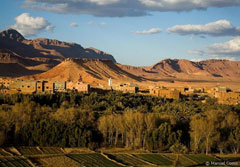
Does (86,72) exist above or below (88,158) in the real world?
above

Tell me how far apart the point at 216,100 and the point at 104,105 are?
21.0 meters

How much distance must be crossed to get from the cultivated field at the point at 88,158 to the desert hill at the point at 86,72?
215 ft

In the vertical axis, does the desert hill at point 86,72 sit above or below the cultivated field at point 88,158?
above

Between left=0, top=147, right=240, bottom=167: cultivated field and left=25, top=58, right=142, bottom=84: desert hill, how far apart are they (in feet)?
215

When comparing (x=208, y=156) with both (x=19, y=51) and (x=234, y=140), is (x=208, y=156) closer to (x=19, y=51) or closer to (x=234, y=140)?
(x=234, y=140)

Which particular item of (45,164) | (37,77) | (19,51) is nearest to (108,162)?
(45,164)

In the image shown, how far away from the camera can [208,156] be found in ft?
99.5

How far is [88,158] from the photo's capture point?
2797 cm

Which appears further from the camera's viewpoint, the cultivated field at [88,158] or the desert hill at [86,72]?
the desert hill at [86,72]

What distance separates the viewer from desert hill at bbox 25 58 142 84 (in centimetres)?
10193

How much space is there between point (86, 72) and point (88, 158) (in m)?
80.1

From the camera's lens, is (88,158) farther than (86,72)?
No

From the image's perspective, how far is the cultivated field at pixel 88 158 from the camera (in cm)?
2627

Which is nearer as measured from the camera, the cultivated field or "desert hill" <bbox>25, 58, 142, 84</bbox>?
the cultivated field
